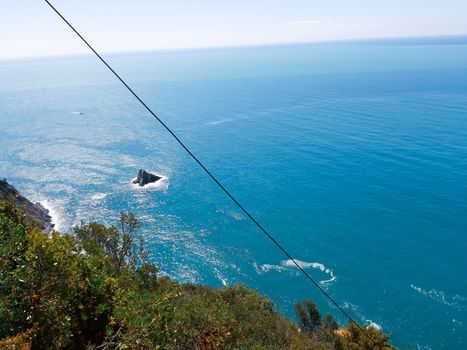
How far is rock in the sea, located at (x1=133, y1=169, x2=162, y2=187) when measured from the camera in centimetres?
7848

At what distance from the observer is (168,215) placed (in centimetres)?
6575

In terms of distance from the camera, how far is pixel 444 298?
43438 millimetres

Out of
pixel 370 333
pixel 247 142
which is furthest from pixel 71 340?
pixel 247 142

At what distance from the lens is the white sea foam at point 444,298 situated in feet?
139

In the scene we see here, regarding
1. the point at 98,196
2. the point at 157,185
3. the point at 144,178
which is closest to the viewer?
the point at 98,196

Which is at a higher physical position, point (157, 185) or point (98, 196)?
point (157, 185)

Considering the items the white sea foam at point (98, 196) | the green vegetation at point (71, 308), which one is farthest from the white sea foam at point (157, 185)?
the green vegetation at point (71, 308)

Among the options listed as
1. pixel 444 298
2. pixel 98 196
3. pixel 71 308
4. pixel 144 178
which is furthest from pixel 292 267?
pixel 71 308

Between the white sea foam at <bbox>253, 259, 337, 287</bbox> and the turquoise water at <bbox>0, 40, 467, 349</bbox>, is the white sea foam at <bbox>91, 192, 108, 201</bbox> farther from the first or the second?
the white sea foam at <bbox>253, 259, 337, 287</bbox>

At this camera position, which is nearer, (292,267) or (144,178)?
(292,267)

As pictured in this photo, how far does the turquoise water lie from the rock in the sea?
265 cm

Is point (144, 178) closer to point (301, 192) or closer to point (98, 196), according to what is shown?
point (98, 196)

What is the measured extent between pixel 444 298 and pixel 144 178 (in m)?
59.7

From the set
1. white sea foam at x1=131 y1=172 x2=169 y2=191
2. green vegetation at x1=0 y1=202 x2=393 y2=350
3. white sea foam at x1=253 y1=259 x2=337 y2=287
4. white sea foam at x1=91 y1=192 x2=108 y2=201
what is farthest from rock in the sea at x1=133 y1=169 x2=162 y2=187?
green vegetation at x1=0 y1=202 x2=393 y2=350
